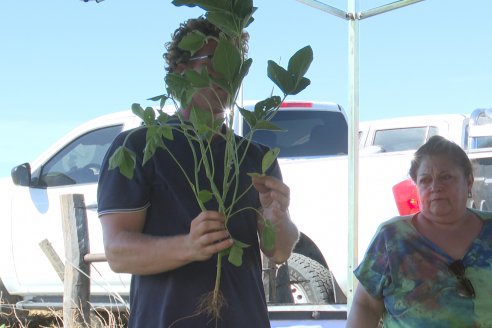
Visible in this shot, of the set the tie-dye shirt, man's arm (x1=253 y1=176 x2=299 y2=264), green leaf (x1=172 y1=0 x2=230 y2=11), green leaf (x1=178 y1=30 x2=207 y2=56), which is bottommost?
the tie-dye shirt

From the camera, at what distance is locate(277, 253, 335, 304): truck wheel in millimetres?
4992

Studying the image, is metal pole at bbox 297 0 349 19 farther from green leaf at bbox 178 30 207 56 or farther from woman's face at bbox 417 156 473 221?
green leaf at bbox 178 30 207 56

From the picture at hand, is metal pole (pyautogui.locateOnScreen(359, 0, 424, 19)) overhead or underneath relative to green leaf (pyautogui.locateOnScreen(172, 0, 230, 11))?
overhead

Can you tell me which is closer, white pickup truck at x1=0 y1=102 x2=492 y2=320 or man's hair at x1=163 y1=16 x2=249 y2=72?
man's hair at x1=163 y1=16 x2=249 y2=72

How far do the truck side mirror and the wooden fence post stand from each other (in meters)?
1.18

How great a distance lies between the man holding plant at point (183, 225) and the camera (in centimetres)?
193

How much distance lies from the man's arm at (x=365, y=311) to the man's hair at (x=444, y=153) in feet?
1.47

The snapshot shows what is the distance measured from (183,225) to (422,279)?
84 cm

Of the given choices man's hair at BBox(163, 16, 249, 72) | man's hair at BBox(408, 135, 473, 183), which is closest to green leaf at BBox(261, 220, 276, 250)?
man's hair at BBox(163, 16, 249, 72)

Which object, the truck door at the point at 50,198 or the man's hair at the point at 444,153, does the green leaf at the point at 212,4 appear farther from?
the truck door at the point at 50,198

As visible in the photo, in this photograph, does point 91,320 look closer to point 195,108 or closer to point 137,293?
point 137,293

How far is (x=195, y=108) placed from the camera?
5.92 feet

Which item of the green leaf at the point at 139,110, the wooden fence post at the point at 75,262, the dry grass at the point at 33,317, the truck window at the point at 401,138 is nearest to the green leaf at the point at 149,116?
the green leaf at the point at 139,110

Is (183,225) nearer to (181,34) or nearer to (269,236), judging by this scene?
(269,236)
